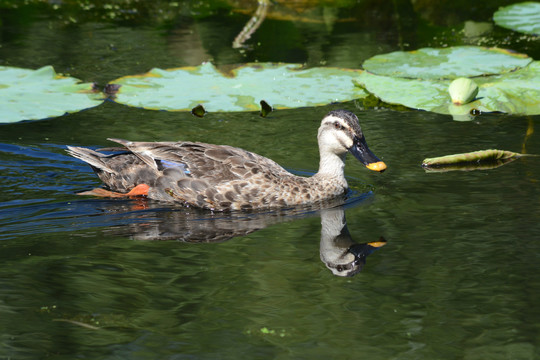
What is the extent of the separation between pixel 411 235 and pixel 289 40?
809 cm

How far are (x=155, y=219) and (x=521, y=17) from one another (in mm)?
9556

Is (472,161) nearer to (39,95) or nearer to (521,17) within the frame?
(39,95)

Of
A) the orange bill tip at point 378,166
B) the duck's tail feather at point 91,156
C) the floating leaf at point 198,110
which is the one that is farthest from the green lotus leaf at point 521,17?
the duck's tail feather at point 91,156

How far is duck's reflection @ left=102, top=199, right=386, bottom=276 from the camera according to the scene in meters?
6.20

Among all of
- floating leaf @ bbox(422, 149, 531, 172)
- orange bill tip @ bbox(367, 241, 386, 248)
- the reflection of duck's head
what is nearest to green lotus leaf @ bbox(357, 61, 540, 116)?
floating leaf @ bbox(422, 149, 531, 172)

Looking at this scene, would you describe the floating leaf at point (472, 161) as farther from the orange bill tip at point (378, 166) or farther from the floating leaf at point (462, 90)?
the floating leaf at point (462, 90)

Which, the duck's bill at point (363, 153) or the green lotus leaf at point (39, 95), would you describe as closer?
the duck's bill at point (363, 153)

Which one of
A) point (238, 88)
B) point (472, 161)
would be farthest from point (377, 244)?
point (238, 88)

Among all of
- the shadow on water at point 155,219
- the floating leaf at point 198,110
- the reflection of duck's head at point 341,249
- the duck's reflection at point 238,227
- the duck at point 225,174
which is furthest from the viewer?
the floating leaf at point 198,110

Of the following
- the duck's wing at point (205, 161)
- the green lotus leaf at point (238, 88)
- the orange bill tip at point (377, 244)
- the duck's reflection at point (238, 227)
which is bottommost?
the duck's reflection at point (238, 227)

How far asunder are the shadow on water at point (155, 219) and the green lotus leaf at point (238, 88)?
77.4 inches

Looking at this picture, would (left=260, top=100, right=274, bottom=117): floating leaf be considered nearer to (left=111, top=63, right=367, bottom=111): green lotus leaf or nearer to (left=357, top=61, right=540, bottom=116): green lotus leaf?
(left=111, top=63, right=367, bottom=111): green lotus leaf

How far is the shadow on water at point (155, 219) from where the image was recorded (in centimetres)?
652

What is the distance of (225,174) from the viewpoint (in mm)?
7887
